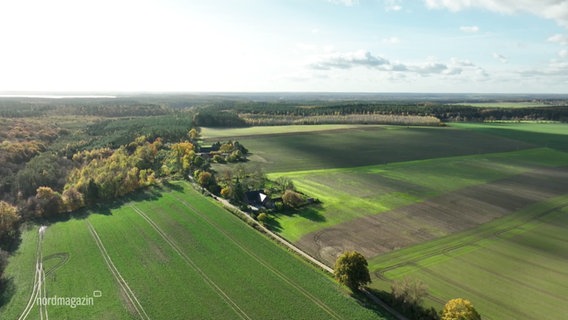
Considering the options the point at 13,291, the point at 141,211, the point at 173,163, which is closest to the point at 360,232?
the point at 141,211

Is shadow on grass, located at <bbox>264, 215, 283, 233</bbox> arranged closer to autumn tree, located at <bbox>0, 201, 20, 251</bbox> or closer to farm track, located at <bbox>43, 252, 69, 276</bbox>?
farm track, located at <bbox>43, 252, 69, 276</bbox>

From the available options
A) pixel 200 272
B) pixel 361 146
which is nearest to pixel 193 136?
pixel 361 146

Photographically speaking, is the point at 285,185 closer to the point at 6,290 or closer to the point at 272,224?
the point at 272,224

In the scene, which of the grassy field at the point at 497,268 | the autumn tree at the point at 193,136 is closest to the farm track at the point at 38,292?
the grassy field at the point at 497,268

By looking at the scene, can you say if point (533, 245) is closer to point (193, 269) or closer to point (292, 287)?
point (292, 287)

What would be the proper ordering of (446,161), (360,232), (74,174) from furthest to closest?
(446,161) < (74,174) < (360,232)
